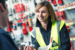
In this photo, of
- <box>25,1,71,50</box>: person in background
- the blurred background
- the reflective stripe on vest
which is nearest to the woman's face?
<box>25,1,71,50</box>: person in background

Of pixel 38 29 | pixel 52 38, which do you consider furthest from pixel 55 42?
pixel 38 29

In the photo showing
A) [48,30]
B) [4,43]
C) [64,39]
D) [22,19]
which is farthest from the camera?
[22,19]

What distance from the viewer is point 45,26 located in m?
1.47

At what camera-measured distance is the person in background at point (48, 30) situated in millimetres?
1352

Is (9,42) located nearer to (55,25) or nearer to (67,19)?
(55,25)

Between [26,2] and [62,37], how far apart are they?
71.5 inches

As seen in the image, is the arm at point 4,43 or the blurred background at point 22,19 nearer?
the arm at point 4,43

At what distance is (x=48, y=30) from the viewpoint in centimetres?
145

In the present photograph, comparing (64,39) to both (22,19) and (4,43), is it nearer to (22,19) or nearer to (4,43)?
(4,43)

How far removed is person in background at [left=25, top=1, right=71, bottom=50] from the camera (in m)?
1.35

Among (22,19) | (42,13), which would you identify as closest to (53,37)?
(42,13)

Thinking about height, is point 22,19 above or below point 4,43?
below

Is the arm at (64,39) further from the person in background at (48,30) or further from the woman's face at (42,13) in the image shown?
the woman's face at (42,13)

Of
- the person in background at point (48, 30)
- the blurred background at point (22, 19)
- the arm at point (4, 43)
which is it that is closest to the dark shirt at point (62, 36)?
the person in background at point (48, 30)
